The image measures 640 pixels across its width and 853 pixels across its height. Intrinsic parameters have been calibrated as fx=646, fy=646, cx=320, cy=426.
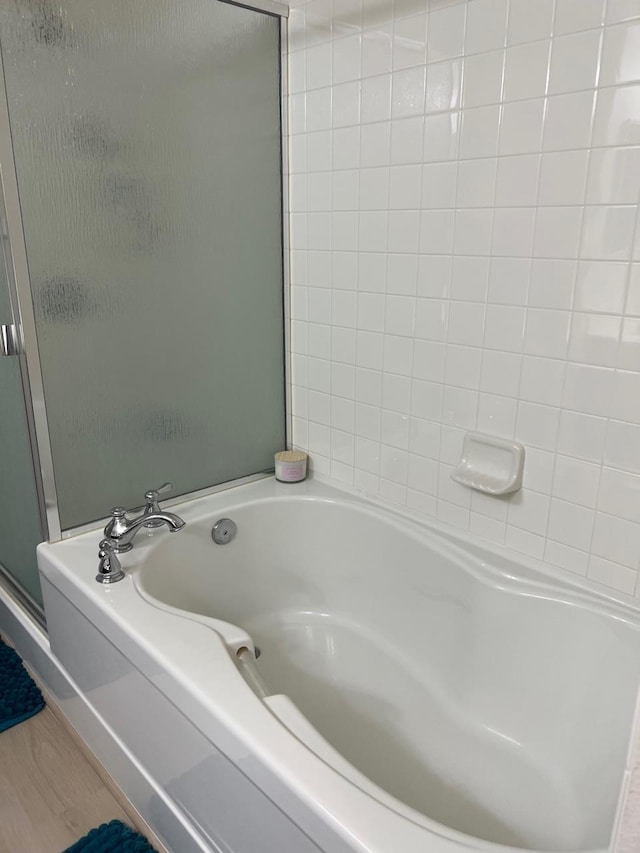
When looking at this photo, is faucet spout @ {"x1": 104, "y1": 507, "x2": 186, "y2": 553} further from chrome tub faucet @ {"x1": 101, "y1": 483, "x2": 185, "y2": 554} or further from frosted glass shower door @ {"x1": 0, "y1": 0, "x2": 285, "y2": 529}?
frosted glass shower door @ {"x1": 0, "y1": 0, "x2": 285, "y2": 529}

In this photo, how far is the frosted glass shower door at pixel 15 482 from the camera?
161cm

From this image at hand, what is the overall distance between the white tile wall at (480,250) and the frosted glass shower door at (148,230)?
0.16m

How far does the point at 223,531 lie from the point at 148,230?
85cm

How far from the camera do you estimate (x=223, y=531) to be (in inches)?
73.2

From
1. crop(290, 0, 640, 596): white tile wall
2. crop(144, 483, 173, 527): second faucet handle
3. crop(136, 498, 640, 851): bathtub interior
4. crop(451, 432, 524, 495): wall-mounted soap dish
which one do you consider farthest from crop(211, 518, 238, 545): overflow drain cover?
crop(451, 432, 524, 495): wall-mounted soap dish

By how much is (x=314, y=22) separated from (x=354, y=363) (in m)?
0.93

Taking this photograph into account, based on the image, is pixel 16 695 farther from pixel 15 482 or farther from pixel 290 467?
pixel 290 467

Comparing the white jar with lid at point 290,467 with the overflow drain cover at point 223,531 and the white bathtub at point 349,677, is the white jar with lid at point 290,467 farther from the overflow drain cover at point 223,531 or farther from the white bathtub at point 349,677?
the overflow drain cover at point 223,531

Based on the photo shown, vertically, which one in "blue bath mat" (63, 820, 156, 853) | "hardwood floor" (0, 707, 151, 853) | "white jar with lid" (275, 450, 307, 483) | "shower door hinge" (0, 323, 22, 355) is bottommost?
"hardwood floor" (0, 707, 151, 853)

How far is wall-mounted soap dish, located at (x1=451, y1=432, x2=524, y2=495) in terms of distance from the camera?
152 cm

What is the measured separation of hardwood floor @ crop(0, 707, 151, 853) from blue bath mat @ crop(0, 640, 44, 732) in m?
0.03

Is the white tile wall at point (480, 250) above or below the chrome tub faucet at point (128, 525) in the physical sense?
above

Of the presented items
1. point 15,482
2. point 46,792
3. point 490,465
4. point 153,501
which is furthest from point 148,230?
point 46,792

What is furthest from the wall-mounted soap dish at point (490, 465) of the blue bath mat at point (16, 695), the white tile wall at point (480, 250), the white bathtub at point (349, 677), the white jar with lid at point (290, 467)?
the blue bath mat at point (16, 695)
